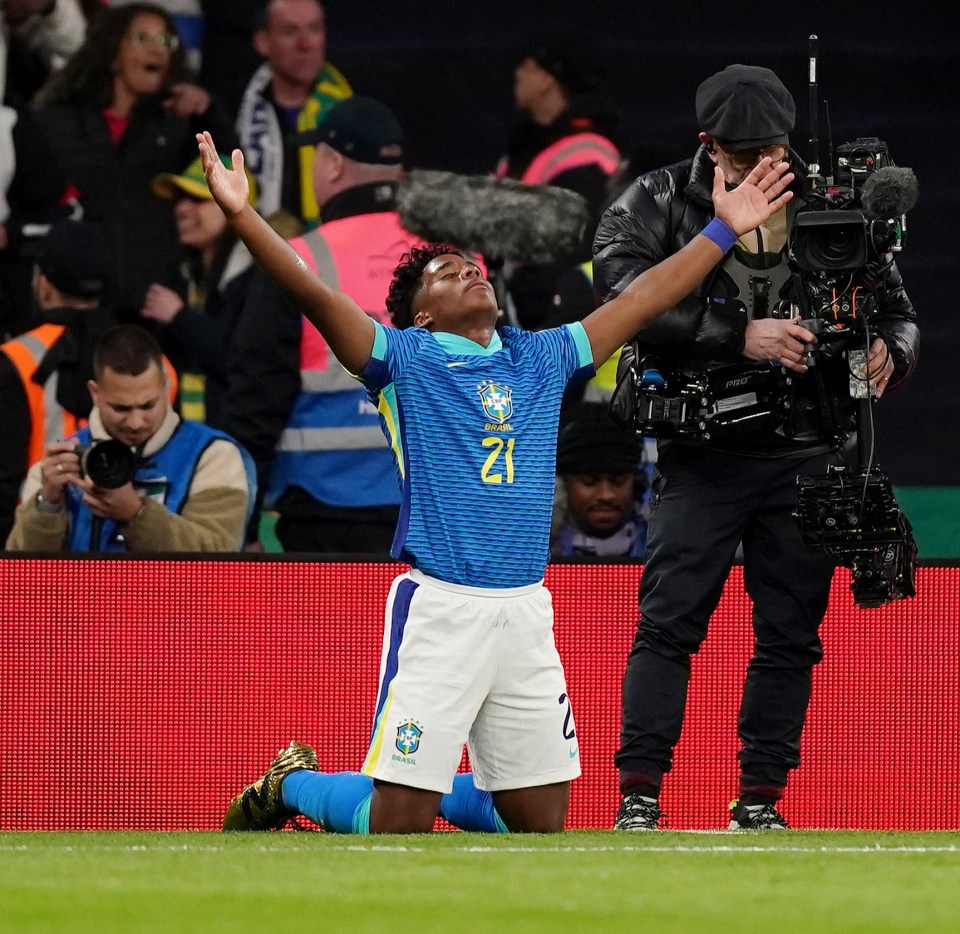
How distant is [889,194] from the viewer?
17.5 feet

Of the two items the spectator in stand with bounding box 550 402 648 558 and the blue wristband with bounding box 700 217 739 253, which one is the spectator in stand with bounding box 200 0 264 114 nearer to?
the spectator in stand with bounding box 550 402 648 558

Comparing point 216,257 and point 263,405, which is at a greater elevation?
point 216,257

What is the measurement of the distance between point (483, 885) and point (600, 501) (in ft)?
12.5

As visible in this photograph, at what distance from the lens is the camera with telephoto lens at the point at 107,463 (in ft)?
22.7

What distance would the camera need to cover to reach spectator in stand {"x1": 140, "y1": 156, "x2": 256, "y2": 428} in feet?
26.1

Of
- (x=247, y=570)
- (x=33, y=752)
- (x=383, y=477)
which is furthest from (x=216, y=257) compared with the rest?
(x=33, y=752)

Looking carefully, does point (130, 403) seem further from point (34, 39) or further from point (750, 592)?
point (750, 592)

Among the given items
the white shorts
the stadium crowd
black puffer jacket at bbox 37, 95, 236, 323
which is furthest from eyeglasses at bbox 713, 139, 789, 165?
black puffer jacket at bbox 37, 95, 236, 323

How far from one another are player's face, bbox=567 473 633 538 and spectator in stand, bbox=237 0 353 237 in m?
1.64

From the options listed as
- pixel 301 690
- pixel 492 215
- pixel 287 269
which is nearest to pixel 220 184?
pixel 287 269

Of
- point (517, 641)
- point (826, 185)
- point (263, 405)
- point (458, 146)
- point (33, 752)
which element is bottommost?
point (33, 752)

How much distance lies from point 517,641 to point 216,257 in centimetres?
357

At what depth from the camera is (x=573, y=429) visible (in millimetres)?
7750

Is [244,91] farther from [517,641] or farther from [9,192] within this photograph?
[517,641]
